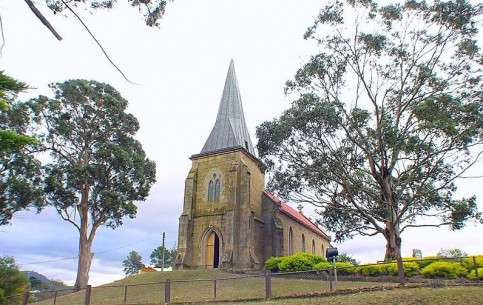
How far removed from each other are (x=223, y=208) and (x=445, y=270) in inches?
662

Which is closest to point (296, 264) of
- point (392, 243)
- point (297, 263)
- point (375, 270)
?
point (297, 263)

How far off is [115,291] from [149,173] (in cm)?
1223

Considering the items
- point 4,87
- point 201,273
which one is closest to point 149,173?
point 201,273

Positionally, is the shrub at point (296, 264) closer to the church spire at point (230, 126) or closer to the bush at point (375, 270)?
the bush at point (375, 270)

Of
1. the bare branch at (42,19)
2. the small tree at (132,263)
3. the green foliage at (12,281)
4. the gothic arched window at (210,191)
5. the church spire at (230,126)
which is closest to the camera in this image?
the bare branch at (42,19)

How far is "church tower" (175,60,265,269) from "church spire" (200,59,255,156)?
11 cm

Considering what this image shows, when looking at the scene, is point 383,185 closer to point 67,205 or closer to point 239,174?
point 239,174

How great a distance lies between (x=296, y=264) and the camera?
72.6 feet

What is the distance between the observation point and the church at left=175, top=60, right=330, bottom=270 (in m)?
27.2

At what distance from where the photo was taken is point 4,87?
5473 mm

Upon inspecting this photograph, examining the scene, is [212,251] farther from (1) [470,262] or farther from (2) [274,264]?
(1) [470,262]

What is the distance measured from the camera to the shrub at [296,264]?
22.0 meters

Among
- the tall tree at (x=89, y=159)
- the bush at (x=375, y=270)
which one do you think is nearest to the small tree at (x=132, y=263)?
the tall tree at (x=89, y=159)

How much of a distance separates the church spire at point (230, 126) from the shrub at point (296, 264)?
1129cm
